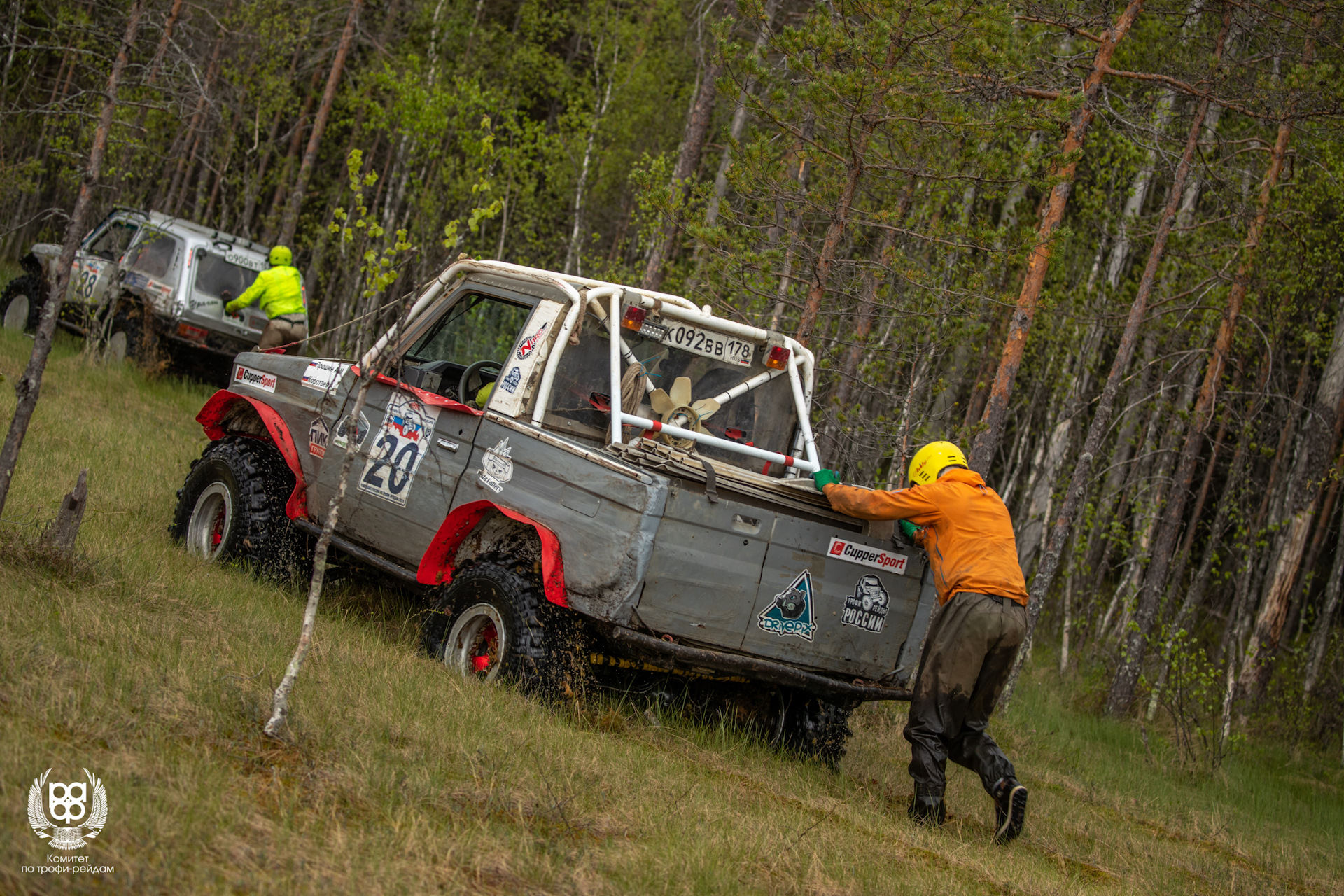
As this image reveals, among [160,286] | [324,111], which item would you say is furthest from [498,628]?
[324,111]

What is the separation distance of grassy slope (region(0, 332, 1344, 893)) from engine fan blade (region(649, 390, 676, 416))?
1594mm

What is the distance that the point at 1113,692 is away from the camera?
11.5 metres

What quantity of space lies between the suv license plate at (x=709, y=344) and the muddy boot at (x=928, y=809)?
2533mm

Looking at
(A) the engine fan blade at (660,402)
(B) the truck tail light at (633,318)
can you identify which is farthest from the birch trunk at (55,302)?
(A) the engine fan blade at (660,402)

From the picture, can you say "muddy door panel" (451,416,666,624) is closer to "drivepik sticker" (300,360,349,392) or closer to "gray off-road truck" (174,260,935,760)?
"gray off-road truck" (174,260,935,760)

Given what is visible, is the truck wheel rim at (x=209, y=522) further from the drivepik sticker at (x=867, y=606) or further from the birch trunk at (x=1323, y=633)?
the birch trunk at (x=1323, y=633)

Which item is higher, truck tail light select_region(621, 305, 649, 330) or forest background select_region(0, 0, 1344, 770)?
forest background select_region(0, 0, 1344, 770)

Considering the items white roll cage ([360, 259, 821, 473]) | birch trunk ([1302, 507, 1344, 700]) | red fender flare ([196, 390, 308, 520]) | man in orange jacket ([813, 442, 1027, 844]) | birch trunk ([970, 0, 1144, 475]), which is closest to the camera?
man in orange jacket ([813, 442, 1027, 844])

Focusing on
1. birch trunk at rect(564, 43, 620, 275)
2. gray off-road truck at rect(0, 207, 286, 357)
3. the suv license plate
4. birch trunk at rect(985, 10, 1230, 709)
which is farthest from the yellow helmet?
birch trunk at rect(564, 43, 620, 275)

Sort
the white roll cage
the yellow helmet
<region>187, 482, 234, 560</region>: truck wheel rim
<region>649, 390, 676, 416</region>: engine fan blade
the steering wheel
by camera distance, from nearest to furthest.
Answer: the white roll cage < the yellow helmet < <region>649, 390, 676, 416</region>: engine fan blade < the steering wheel < <region>187, 482, 234, 560</region>: truck wheel rim

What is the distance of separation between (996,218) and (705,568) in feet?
48.3

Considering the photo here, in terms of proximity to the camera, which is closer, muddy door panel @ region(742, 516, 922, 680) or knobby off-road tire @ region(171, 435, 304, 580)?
muddy door panel @ region(742, 516, 922, 680)

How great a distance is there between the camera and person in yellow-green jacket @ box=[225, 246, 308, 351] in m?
11.7

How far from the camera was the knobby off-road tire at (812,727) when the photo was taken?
5930 millimetres
